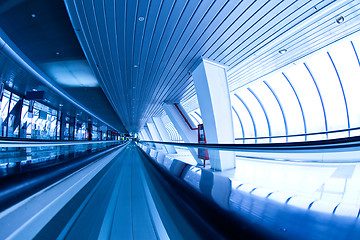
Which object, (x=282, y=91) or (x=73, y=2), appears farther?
(x=282, y=91)

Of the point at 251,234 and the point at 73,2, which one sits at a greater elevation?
the point at 73,2

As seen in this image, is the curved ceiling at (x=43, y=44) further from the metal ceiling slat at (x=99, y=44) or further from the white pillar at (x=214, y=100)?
the white pillar at (x=214, y=100)

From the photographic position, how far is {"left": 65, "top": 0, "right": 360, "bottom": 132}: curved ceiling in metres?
4.00

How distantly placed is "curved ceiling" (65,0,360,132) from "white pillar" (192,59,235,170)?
1.46 feet

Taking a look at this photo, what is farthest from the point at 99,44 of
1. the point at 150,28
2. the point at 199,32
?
the point at 199,32

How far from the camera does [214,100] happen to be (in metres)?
6.59

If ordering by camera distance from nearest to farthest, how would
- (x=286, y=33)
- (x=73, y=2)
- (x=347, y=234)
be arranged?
(x=347, y=234) < (x=73, y=2) < (x=286, y=33)

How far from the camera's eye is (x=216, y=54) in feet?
20.0

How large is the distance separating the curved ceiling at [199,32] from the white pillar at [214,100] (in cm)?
45

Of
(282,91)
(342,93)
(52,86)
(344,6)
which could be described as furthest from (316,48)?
(52,86)

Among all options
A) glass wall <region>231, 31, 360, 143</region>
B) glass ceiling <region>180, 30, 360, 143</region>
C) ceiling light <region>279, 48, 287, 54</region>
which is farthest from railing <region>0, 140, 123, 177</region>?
glass ceiling <region>180, 30, 360, 143</region>

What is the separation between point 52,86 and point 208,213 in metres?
11.6

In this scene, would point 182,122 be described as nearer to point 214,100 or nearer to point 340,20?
point 214,100

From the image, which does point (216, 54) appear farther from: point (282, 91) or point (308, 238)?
point (282, 91)
